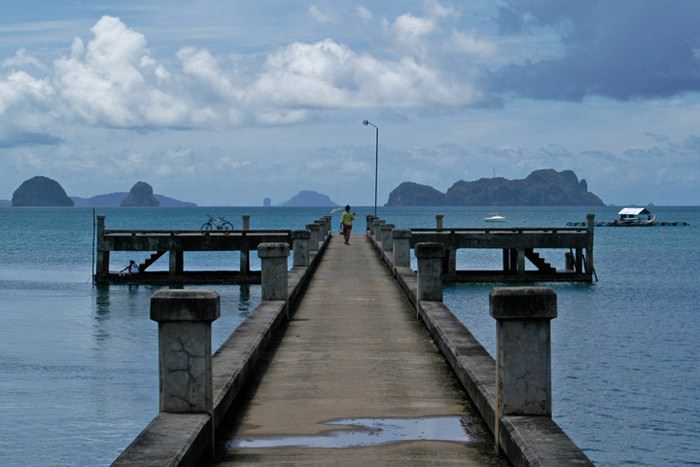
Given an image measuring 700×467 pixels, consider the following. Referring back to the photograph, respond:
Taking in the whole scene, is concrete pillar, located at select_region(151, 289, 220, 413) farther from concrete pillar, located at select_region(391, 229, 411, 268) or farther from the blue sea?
concrete pillar, located at select_region(391, 229, 411, 268)

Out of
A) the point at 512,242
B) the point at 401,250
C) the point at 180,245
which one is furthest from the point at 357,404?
the point at 512,242

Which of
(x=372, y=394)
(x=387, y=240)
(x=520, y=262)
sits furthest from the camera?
(x=520, y=262)

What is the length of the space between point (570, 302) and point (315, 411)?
113 feet

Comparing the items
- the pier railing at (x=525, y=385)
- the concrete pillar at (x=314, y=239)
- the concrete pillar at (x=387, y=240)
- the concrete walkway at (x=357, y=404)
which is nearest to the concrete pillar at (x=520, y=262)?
the concrete pillar at (x=314, y=239)

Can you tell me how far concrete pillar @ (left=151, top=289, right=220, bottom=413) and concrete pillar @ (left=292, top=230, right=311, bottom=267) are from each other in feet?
60.0

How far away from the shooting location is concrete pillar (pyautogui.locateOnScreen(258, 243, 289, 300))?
17812 mm

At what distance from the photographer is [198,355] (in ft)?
29.0

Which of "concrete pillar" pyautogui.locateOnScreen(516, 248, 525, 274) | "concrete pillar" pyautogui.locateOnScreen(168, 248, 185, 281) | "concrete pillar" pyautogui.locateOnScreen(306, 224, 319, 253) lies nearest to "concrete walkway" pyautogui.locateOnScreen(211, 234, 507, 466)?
"concrete pillar" pyautogui.locateOnScreen(306, 224, 319, 253)

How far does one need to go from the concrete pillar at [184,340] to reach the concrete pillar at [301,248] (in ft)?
60.0

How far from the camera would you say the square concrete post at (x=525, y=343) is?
8594 millimetres

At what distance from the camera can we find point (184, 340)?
8805mm

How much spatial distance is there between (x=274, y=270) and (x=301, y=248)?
953 cm

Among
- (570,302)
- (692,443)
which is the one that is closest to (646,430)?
(692,443)

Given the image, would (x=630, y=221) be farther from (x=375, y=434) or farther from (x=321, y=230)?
(x=375, y=434)
